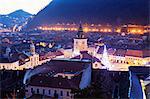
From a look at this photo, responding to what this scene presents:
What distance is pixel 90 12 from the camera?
80.2ft

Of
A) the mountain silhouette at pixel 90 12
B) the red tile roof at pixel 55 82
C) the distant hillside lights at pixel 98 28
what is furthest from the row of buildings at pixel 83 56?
the mountain silhouette at pixel 90 12

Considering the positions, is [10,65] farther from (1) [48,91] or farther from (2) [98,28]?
(2) [98,28]

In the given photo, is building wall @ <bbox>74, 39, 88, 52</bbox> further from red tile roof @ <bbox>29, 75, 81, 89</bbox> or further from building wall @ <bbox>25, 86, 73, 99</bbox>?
building wall @ <bbox>25, 86, 73, 99</bbox>

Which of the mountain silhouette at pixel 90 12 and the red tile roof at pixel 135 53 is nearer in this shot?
the red tile roof at pixel 135 53

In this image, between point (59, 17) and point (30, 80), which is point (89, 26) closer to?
point (59, 17)

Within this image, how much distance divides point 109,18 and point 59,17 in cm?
366

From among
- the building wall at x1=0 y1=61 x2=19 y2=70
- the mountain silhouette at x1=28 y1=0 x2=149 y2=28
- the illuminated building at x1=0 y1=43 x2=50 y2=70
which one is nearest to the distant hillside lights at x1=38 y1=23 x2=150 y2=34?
the mountain silhouette at x1=28 y1=0 x2=149 y2=28

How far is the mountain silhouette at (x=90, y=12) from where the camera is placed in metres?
22.6

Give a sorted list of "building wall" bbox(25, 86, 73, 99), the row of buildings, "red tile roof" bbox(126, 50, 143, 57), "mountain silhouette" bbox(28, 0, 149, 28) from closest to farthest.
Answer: "building wall" bbox(25, 86, 73, 99), the row of buildings, "red tile roof" bbox(126, 50, 143, 57), "mountain silhouette" bbox(28, 0, 149, 28)

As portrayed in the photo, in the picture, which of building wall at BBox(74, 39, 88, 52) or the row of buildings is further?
building wall at BBox(74, 39, 88, 52)

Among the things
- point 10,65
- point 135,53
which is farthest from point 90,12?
point 10,65

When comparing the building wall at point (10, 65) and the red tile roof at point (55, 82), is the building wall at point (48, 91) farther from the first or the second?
the building wall at point (10, 65)

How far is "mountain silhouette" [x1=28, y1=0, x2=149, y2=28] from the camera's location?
22.6m

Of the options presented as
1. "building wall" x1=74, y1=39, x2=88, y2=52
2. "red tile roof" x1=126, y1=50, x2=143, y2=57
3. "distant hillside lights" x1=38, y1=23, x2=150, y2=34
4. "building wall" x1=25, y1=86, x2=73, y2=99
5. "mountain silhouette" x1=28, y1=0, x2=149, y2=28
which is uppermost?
"mountain silhouette" x1=28, y1=0, x2=149, y2=28
